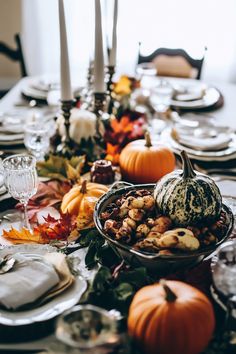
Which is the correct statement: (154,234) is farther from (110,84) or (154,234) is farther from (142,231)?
(110,84)

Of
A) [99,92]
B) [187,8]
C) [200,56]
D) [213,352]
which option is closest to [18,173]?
[99,92]

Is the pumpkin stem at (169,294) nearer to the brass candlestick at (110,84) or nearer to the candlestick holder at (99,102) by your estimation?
the candlestick holder at (99,102)

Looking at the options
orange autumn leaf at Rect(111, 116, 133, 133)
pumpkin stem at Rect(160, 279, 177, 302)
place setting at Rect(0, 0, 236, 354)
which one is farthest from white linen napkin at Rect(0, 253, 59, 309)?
orange autumn leaf at Rect(111, 116, 133, 133)

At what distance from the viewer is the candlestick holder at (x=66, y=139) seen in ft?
4.35

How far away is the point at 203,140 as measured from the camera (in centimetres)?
154

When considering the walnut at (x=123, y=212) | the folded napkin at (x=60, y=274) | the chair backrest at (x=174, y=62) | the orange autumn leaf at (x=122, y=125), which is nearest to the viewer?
the folded napkin at (x=60, y=274)

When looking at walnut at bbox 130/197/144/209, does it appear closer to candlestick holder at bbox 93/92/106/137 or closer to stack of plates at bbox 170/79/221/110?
candlestick holder at bbox 93/92/106/137

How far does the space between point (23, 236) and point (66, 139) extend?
0.42m

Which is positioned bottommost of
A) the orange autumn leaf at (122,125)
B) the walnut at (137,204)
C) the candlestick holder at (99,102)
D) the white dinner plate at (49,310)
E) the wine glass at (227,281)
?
the white dinner plate at (49,310)

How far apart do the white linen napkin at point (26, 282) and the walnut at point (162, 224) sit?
8.0 inches

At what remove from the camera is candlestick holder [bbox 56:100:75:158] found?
133 cm

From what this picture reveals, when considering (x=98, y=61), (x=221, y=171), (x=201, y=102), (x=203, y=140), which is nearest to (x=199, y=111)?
(x=201, y=102)

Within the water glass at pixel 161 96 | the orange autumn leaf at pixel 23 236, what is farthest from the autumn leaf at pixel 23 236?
the water glass at pixel 161 96

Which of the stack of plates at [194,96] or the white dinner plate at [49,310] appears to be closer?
the white dinner plate at [49,310]
